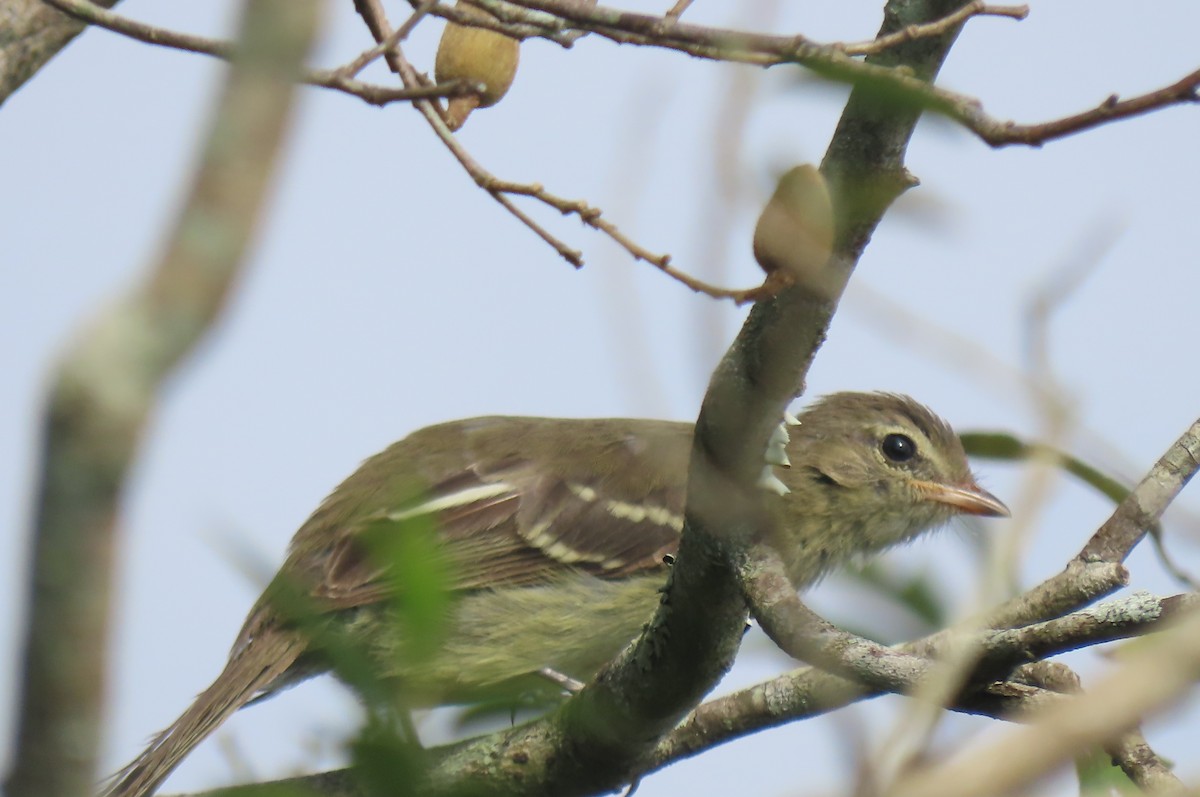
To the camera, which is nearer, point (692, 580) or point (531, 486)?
point (692, 580)

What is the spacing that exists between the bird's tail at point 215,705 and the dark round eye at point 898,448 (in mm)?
2764

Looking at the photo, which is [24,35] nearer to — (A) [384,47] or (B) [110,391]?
(A) [384,47]

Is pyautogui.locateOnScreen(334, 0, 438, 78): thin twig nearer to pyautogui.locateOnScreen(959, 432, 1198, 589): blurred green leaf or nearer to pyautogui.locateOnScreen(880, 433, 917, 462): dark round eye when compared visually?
pyautogui.locateOnScreen(959, 432, 1198, 589): blurred green leaf

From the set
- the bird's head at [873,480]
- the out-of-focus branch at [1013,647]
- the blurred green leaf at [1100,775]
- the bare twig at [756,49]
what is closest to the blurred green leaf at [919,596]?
the out-of-focus branch at [1013,647]

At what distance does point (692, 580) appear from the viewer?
332cm

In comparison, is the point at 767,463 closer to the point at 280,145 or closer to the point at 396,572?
the point at 396,572

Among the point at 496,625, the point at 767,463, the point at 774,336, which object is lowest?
the point at 496,625

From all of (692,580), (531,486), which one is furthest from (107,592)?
(531,486)

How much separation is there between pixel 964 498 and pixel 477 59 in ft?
12.7

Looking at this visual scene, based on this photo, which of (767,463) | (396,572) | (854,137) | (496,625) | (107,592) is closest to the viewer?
(107,592)

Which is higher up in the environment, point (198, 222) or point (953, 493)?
point (198, 222)

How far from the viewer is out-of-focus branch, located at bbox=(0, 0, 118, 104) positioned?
191 inches

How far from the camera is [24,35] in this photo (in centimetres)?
488

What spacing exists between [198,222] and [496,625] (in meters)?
4.46
